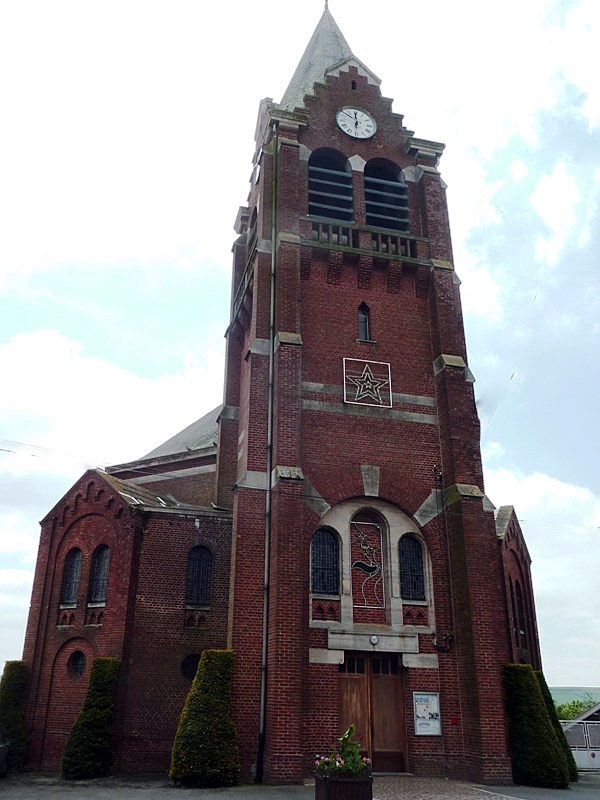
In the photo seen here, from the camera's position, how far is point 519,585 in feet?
92.3

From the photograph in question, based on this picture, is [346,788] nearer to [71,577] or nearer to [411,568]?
[411,568]

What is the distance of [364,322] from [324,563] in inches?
293

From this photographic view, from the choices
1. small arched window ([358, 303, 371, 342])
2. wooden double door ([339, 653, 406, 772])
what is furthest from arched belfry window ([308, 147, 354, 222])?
wooden double door ([339, 653, 406, 772])

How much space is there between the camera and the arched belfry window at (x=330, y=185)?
75.9 feet

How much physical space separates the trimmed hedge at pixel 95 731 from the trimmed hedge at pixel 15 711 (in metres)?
3.01

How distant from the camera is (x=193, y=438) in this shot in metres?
32.9

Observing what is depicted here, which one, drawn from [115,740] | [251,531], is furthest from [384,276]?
[115,740]

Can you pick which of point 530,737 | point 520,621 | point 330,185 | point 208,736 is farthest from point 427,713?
point 330,185

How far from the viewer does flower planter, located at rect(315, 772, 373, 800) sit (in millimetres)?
11523

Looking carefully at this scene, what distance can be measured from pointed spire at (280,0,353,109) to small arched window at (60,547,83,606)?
1767 cm

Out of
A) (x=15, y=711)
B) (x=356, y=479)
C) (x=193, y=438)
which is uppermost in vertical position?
(x=193, y=438)

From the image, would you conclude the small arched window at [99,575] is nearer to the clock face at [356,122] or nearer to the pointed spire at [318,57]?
the clock face at [356,122]

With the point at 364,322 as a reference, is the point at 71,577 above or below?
below

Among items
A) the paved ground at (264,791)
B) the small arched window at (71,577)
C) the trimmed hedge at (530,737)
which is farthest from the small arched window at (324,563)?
the small arched window at (71,577)
